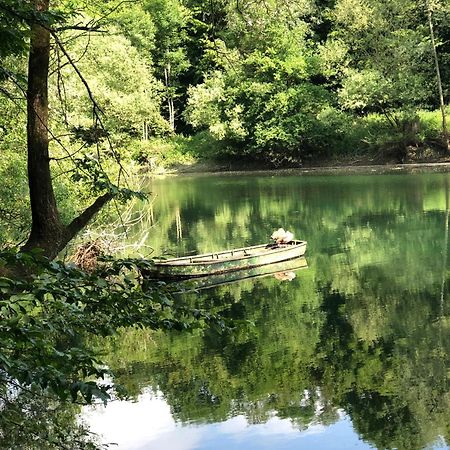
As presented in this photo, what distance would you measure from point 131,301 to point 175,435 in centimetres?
545

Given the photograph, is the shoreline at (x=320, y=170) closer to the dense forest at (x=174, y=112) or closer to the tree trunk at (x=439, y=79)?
the dense forest at (x=174, y=112)

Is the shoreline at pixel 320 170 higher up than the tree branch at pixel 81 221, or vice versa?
the tree branch at pixel 81 221

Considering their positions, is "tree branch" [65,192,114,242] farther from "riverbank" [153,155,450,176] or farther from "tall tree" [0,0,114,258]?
"riverbank" [153,155,450,176]

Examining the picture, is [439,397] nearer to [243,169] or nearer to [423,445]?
[423,445]

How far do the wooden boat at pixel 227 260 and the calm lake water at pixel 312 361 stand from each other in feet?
1.96

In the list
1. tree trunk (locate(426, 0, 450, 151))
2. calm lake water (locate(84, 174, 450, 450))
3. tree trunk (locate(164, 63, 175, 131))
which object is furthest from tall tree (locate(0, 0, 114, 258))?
tree trunk (locate(164, 63, 175, 131))

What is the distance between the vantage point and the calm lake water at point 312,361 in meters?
8.09

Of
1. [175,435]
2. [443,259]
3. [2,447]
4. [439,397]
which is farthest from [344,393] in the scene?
[443,259]

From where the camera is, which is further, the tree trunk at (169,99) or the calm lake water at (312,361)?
the tree trunk at (169,99)

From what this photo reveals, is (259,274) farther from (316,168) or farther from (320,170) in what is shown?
(316,168)

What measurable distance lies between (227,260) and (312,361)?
6650mm

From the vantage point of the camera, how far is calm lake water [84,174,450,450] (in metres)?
8.09

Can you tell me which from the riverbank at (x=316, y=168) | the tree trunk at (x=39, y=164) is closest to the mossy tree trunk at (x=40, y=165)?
the tree trunk at (x=39, y=164)

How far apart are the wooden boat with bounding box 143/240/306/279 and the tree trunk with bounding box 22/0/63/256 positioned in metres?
10.3
